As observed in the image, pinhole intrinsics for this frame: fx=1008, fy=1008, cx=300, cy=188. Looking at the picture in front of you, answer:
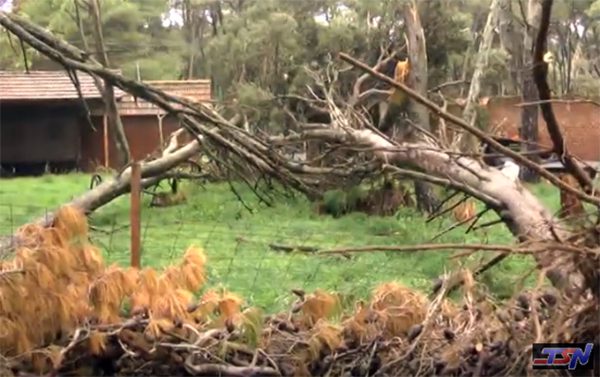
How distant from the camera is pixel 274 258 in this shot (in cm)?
827

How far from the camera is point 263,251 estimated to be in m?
8.39

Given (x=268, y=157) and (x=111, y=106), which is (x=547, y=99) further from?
(x=111, y=106)

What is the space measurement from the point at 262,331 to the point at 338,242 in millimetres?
3920

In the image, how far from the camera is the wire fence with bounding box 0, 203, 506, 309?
23.0 feet

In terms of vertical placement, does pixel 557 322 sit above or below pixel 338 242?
above

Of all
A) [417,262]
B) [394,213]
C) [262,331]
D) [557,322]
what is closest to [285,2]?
[394,213]

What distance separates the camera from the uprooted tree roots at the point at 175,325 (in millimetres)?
4305

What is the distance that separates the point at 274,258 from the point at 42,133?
14005mm

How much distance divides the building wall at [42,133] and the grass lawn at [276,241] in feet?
23.9

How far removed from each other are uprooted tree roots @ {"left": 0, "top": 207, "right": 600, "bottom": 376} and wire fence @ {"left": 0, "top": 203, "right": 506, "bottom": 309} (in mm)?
1198

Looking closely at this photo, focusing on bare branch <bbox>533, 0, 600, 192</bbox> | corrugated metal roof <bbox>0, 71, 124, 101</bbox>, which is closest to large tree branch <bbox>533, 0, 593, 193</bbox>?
bare branch <bbox>533, 0, 600, 192</bbox>

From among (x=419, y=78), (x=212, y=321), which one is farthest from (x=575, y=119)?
(x=212, y=321)

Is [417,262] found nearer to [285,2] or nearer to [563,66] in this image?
[285,2]

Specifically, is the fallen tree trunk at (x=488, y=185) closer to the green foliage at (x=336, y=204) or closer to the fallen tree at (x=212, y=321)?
the fallen tree at (x=212, y=321)
